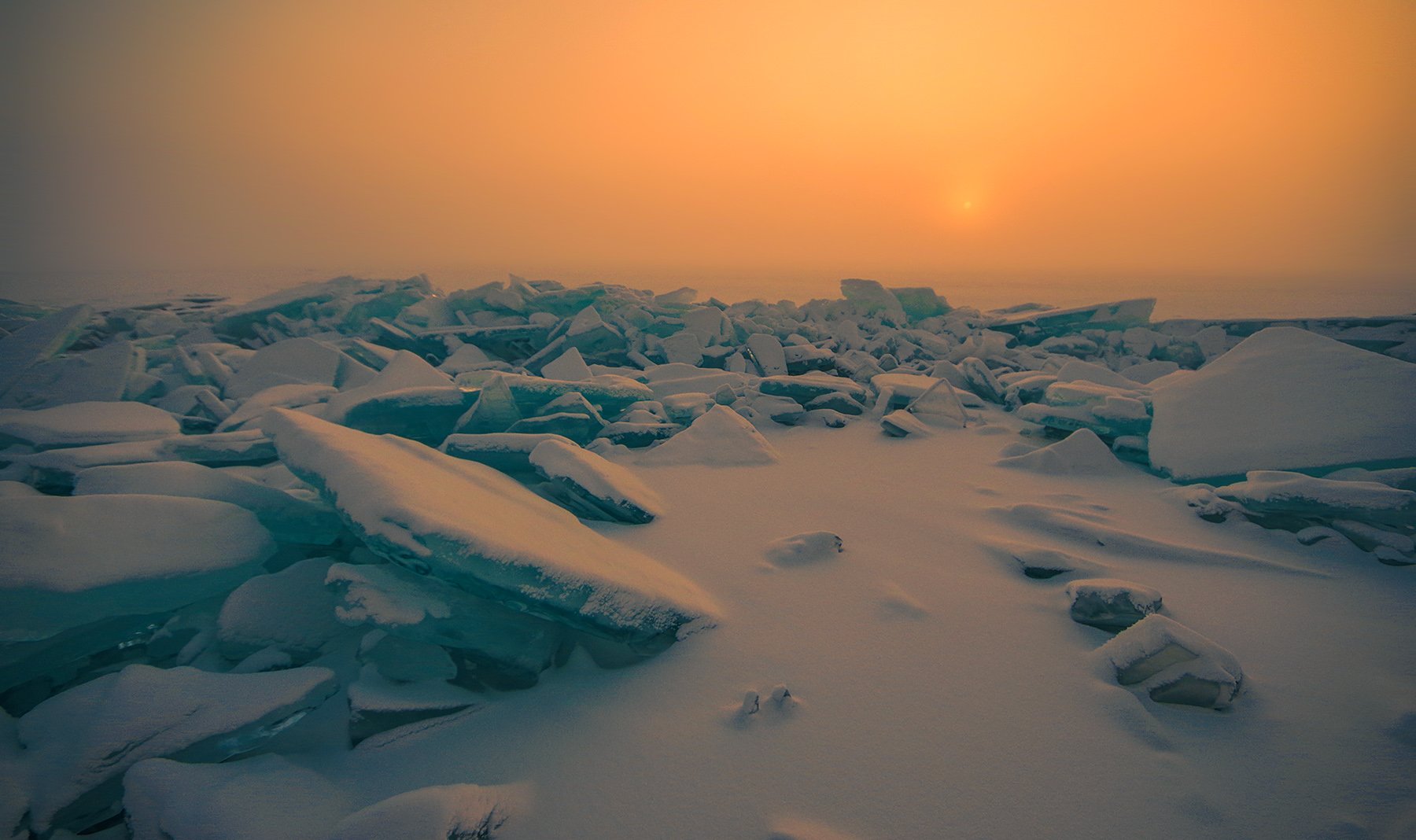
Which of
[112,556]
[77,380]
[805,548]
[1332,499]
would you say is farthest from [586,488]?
[77,380]

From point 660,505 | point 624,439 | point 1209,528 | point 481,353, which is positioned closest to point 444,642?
point 660,505

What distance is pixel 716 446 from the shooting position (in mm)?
2404

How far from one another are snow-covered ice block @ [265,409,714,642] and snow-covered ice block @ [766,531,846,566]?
28 centimetres

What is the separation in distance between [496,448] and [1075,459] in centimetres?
219

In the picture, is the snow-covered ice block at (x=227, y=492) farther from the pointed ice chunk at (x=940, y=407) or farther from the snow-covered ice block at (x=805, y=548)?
the pointed ice chunk at (x=940, y=407)

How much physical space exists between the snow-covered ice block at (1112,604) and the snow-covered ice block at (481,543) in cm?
78

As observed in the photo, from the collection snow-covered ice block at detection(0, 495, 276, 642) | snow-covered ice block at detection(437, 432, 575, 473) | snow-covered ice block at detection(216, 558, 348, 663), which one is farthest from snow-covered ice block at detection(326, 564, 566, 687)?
snow-covered ice block at detection(437, 432, 575, 473)

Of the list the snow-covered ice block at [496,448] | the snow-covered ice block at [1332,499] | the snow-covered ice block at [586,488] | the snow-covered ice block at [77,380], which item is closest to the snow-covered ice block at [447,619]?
the snow-covered ice block at [586,488]

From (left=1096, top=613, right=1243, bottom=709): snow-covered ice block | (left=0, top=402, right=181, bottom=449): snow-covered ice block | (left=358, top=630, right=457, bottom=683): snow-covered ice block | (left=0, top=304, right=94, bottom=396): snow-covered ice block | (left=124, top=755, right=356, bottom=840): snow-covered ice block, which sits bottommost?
(left=124, top=755, right=356, bottom=840): snow-covered ice block

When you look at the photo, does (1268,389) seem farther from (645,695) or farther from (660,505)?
(645,695)

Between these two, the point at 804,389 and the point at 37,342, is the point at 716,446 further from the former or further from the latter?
the point at 37,342

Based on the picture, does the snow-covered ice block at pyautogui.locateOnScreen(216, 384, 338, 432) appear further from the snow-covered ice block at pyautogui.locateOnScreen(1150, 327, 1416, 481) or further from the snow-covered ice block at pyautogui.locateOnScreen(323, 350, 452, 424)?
the snow-covered ice block at pyautogui.locateOnScreen(1150, 327, 1416, 481)

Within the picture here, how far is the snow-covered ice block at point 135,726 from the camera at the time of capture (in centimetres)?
79

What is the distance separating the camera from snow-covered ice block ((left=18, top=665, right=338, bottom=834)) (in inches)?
31.1
